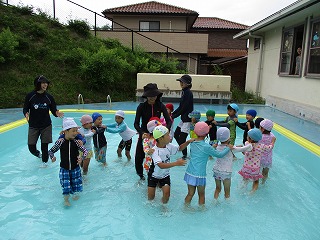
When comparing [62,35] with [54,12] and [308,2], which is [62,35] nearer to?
[54,12]

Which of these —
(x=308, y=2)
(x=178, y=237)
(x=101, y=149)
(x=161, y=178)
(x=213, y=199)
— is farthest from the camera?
(x=308, y=2)

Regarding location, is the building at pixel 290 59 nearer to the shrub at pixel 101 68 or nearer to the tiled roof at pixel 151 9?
the shrub at pixel 101 68

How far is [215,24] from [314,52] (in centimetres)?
2105

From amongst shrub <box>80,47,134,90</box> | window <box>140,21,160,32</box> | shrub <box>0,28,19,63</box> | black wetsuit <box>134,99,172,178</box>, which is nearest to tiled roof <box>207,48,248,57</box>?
window <box>140,21,160,32</box>

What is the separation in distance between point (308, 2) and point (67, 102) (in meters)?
10.0

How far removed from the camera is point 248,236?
3.58m

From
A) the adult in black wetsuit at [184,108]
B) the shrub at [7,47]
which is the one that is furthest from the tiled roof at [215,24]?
the adult in black wetsuit at [184,108]

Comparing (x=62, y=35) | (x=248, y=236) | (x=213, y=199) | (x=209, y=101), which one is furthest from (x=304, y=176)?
(x=62, y=35)

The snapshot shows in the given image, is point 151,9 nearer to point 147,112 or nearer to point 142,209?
point 147,112

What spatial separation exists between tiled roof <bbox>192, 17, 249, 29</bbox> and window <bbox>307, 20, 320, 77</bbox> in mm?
19385

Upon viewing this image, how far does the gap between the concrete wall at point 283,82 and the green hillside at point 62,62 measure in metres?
5.18

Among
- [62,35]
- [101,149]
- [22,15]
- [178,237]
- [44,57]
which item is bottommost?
[178,237]

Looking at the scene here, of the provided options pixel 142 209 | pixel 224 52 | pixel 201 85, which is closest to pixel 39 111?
pixel 142 209

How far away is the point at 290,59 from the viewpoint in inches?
471
